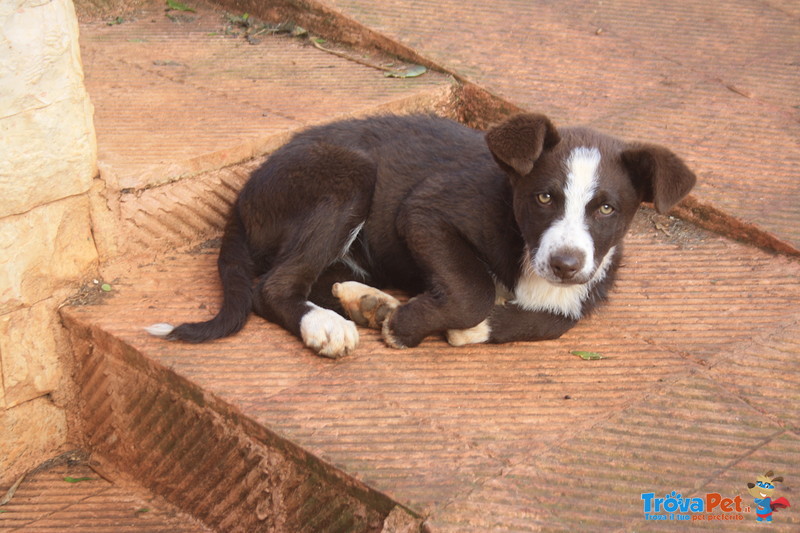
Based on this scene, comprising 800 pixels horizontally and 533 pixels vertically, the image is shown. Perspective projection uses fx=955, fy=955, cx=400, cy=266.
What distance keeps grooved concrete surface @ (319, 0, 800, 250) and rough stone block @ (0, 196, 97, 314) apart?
2.45m

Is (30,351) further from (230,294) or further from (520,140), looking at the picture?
(520,140)

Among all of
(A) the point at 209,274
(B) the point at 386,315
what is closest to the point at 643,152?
(B) the point at 386,315

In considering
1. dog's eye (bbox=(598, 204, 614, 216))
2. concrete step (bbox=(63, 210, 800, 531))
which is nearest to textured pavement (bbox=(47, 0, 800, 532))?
concrete step (bbox=(63, 210, 800, 531))

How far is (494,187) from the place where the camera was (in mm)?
3744

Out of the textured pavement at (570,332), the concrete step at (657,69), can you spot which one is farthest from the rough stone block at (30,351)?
the concrete step at (657,69)

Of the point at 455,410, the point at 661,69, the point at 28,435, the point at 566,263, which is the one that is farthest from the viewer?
the point at 661,69

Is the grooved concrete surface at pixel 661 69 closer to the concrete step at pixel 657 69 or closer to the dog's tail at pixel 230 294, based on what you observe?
the concrete step at pixel 657 69

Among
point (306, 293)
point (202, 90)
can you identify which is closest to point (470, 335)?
point (306, 293)

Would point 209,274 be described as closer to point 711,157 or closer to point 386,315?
point 386,315

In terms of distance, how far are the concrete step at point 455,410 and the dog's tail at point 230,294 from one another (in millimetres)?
54

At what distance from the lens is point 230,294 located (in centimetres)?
370

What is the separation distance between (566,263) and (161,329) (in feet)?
4.92

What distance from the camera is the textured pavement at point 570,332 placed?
3.00 meters

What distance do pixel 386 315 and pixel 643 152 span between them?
1.13 metres
